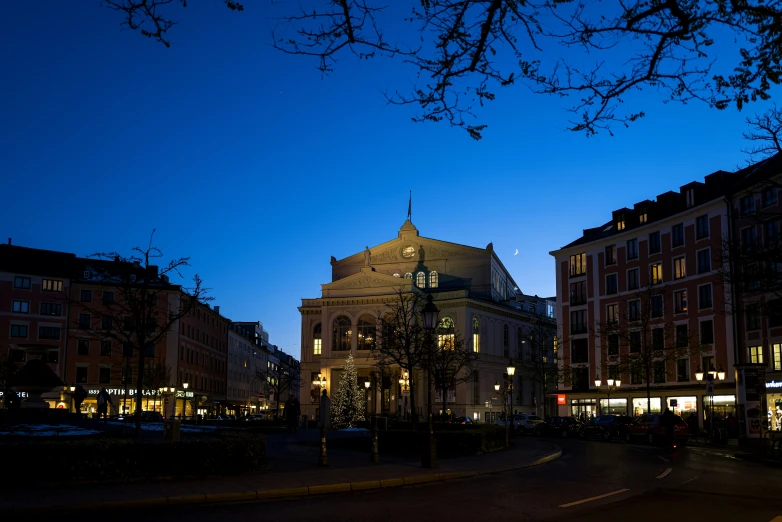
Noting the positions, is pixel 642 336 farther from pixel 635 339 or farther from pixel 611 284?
pixel 611 284

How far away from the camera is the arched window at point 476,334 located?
8575cm

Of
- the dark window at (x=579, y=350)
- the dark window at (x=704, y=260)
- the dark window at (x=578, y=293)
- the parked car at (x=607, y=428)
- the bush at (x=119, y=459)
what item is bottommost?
the parked car at (x=607, y=428)

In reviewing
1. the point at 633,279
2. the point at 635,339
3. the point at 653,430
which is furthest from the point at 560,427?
the point at 633,279

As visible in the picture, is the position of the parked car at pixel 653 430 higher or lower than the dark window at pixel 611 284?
lower

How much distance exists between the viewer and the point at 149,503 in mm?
13500

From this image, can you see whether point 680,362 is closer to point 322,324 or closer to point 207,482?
point 322,324

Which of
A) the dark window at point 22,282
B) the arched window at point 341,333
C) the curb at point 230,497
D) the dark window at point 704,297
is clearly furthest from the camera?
the arched window at point 341,333

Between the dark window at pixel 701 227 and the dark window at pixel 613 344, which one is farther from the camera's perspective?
the dark window at pixel 613 344

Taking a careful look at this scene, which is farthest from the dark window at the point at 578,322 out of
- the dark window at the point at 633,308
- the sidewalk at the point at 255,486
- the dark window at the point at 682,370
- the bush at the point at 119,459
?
the bush at the point at 119,459

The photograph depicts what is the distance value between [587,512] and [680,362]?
2081 inches

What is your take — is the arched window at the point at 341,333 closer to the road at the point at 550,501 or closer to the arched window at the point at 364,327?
the arched window at the point at 364,327

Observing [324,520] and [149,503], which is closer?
[324,520]

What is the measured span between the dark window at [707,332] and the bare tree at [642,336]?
0.50 m

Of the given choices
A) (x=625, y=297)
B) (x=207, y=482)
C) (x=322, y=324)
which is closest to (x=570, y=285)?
(x=625, y=297)
